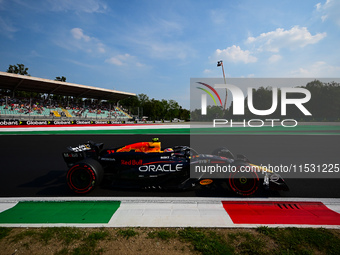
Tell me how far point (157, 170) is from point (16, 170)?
4.54 meters

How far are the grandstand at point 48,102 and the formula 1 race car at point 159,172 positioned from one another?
91.8 ft

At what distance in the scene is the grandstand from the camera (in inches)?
1021

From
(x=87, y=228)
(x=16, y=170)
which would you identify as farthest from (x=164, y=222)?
(x=16, y=170)

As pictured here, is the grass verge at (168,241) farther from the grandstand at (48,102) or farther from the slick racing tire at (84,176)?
the grandstand at (48,102)

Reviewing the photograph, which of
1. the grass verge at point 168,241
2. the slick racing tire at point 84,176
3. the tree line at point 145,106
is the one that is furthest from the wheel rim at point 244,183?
the tree line at point 145,106

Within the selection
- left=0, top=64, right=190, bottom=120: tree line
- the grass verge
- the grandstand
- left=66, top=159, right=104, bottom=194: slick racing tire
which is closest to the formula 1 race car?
left=66, top=159, right=104, bottom=194: slick racing tire

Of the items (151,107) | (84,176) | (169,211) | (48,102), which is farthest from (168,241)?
(151,107)

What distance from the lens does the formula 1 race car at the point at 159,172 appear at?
373 centimetres

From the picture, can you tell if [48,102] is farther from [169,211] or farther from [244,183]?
[244,183]

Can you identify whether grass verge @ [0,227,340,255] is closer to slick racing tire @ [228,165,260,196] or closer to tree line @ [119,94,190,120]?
slick racing tire @ [228,165,260,196]

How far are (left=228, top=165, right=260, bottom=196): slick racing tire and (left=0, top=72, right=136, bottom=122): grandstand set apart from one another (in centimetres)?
3008

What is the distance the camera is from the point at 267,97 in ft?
95.1

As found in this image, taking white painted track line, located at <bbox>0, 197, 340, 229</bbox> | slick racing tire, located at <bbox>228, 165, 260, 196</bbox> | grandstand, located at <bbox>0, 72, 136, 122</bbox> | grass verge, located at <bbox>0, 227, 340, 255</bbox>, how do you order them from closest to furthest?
1. grass verge, located at <bbox>0, 227, 340, 255</bbox>
2. white painted track line, located at <bbox>0, 197, 340, 229</bbox>
3. slick racing tire, located at <bbox>228, 165, 260, 196</bbox>
4. grandstand, located at <bbox>0, 72, 136, 122</bbox>

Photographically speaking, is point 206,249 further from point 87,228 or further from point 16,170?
point 16,170
